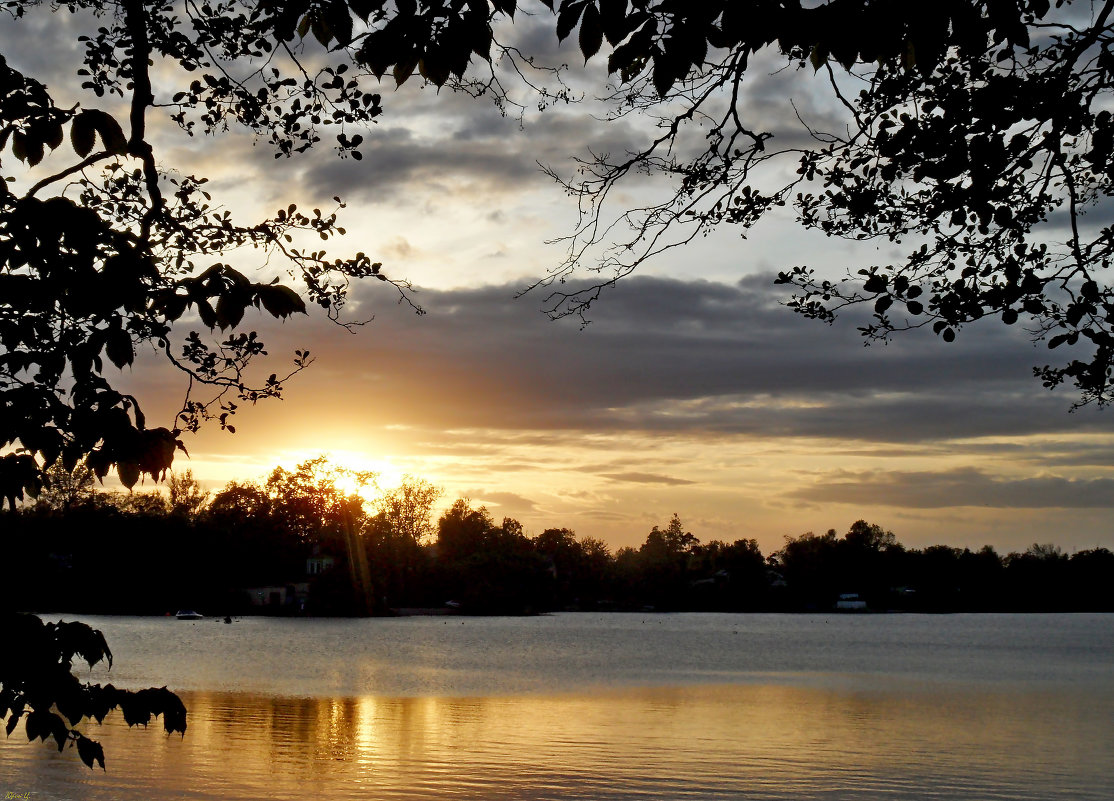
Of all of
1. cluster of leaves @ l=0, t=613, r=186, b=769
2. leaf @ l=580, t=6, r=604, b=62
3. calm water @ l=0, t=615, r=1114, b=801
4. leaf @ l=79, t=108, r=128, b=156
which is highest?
leaf @ l=580, t=6, r=604, b=62

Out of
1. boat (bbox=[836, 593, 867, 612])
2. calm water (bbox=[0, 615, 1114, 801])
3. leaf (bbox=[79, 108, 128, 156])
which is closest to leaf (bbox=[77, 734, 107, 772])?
leaf (bbox=[79, 108, 128, 156])

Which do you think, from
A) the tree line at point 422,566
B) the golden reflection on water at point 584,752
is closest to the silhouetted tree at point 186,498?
the tree line at point 422,566

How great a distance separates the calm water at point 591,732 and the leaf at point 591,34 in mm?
15699

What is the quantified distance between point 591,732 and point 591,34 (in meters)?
23.7

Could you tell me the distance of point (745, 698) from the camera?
3409cm

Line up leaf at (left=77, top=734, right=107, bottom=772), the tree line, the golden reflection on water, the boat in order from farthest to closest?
the boat → the tree line → the golden reflection on water → leaf at (left=77, top=734, right=107, bottom=772)

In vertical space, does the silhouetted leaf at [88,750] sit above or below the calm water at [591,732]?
above

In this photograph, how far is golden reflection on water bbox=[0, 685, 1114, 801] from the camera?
59.5 feet

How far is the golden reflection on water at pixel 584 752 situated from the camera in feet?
59.5

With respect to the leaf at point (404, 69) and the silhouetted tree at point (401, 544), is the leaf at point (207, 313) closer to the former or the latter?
the leaf at point (404, 69)

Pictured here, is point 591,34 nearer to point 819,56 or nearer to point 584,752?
point 819,56

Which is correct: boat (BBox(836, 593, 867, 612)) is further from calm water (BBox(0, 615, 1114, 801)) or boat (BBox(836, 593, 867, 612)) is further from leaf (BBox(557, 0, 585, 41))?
leaf (BBox(557, 0, 585, 41))

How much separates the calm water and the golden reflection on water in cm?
8

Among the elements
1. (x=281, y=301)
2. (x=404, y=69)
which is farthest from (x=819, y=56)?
(x=281, y=301)
